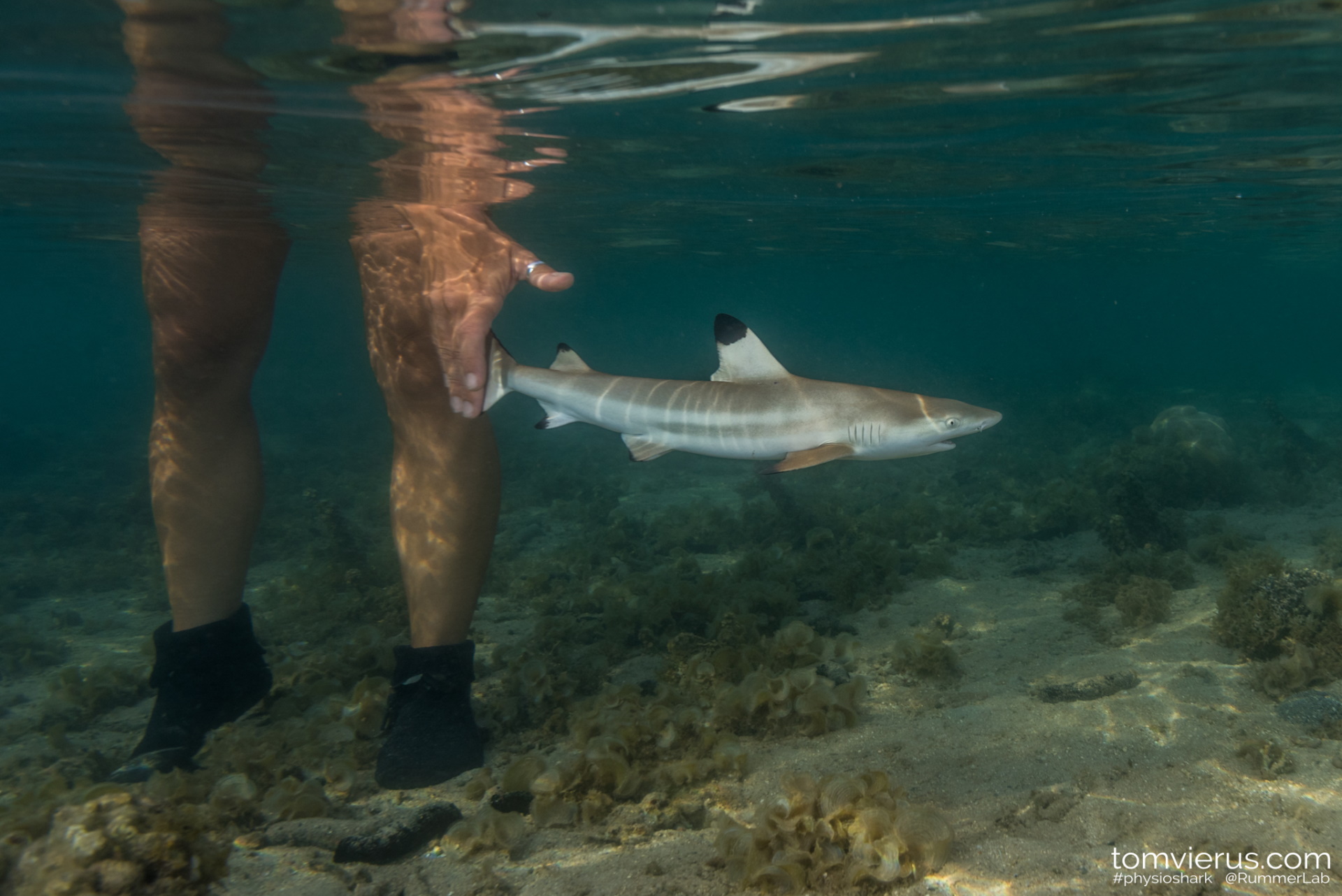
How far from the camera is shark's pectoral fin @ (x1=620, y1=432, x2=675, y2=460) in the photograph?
4.73 metres

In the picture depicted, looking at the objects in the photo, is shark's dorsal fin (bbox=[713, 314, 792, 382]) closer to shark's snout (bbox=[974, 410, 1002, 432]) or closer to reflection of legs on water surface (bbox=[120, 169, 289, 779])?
shark's snout (bbox=[974, 410, 1002, 432])

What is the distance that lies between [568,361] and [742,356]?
4.42ft

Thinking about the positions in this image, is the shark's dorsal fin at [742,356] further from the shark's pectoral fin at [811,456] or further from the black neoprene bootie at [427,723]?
the black neoprene bootie at [427,723]

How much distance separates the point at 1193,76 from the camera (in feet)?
28.0

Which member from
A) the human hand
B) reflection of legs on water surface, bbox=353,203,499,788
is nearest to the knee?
reflection of legs on water surface, bbox=353,203,499,788

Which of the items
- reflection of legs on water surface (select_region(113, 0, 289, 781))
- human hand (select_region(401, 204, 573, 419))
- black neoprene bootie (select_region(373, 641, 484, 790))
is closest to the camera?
human hand (select_region(401, 204, 573, 419))

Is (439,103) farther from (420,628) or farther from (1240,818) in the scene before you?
(1240,818)

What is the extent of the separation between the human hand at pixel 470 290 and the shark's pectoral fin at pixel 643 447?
111 centimetres

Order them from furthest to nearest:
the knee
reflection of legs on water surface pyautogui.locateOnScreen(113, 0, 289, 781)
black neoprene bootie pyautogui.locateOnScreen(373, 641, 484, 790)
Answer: the knee
reflection of legs on water surface pyautogui.locateOnScreen(113, 0, 289, 781)
black neoprene bootie pyautogui.locateOnScreen(373, 641, 484, 790)

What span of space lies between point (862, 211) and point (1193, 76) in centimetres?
1170

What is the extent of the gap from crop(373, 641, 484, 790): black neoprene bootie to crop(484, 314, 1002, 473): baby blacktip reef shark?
69.2 inches

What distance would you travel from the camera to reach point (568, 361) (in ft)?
16.9

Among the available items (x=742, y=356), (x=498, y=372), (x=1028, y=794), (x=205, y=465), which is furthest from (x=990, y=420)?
(x=205, y=465)

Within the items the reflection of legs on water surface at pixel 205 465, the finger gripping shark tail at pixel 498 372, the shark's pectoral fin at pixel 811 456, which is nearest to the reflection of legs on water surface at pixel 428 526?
the finger gripping shark tail at pixel 498 372
